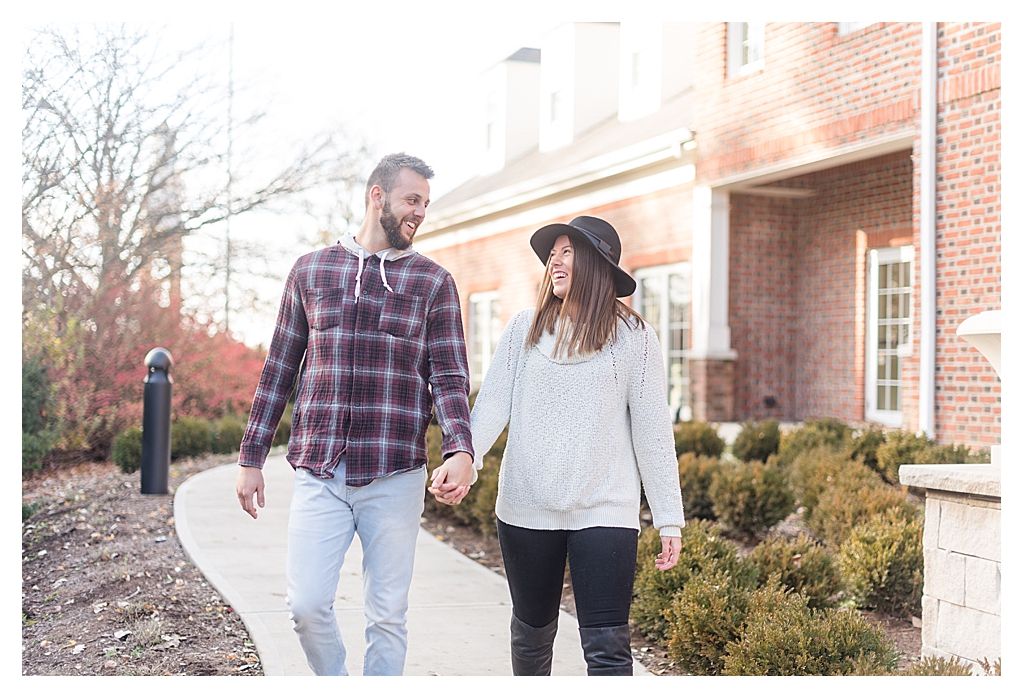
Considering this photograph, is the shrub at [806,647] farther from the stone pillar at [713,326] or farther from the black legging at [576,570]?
the stone pillar at [713,326]

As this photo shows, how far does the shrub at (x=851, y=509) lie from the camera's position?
216 inches

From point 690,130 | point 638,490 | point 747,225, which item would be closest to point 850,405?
point 747,225

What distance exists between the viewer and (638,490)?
3.11 meters

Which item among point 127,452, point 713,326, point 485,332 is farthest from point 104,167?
point 485,332

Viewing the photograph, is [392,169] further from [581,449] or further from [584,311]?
[581,449]

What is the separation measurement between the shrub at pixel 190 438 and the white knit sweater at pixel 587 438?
7823 millimetres

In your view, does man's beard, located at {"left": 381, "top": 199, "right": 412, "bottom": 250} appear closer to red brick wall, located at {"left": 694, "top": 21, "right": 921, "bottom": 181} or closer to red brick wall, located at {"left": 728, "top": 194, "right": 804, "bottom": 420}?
red brick wall, located at {"left": 694, "top": 21, "right": 921, "bottom": 181}

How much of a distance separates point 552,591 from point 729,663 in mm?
905

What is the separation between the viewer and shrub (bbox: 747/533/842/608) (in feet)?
14.7

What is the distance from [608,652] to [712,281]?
8.90 metres

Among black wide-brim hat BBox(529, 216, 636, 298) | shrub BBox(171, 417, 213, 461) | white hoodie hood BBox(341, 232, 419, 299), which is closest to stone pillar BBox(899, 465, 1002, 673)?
black wide-brim hat BBox(529, 216, 636, 298)

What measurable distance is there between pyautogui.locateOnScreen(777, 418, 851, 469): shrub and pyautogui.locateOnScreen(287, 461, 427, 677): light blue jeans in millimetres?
5136

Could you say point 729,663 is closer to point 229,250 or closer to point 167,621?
point 167,621

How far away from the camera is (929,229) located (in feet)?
27.5
